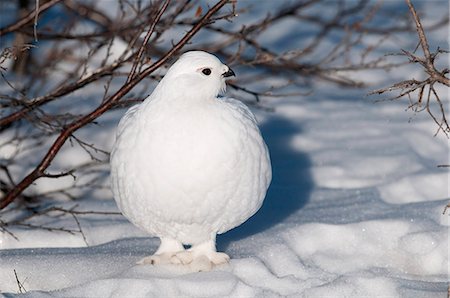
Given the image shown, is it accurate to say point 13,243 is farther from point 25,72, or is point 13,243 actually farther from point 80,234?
point 25,72

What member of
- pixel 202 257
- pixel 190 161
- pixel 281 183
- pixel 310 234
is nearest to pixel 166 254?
pixel 202 257

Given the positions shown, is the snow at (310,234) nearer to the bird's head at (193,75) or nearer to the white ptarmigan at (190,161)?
the white ptarmigan at (190,161)

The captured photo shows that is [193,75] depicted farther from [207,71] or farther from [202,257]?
[202,257]

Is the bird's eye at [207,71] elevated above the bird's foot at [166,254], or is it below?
above

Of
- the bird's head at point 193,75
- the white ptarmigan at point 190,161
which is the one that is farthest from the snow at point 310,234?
the bird's head at point 193,75

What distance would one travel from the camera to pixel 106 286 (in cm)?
304

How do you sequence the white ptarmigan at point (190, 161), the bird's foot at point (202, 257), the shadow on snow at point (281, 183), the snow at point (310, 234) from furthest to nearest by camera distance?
the shadow on snow at point (281, 183) → the bird's foot at point (202, 257) → the snow at point (310, 234) → the white ptarmigan at point (190, 161)

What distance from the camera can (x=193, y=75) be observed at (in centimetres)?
311

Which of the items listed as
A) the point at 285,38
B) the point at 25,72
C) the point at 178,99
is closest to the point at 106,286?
the point at 178,99

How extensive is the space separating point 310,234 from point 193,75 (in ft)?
3.04

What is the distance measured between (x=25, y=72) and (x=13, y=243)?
99.6 inches

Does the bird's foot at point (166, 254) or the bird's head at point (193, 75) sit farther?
the bird's foot at point (166, 254)

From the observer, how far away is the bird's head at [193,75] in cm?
310

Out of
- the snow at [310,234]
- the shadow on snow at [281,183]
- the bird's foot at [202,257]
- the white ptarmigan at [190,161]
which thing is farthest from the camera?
the shadow on snow at [281,183]
